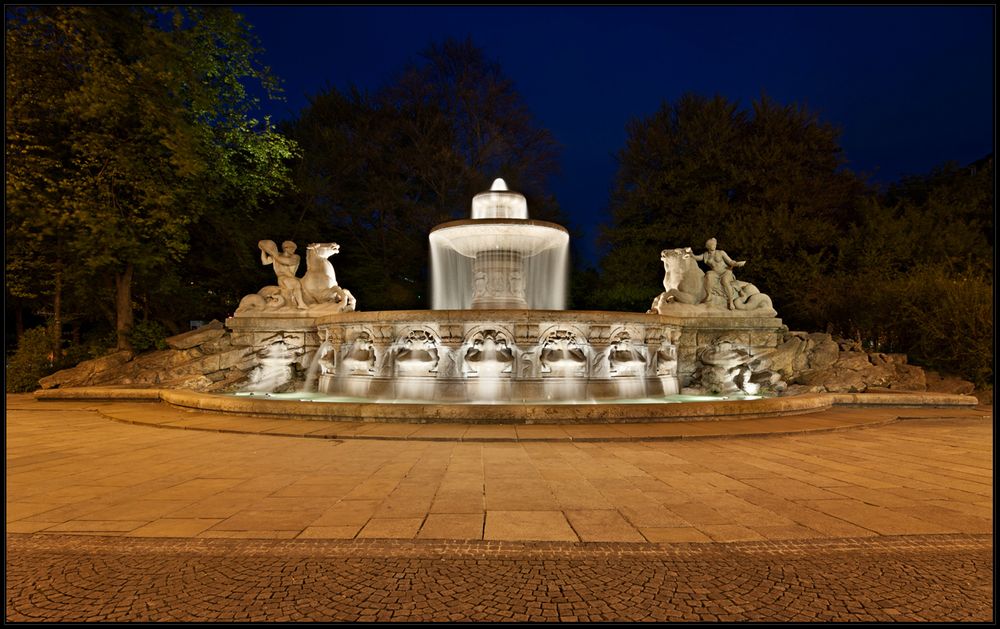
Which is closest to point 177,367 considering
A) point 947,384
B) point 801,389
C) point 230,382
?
Answer: point 230,382

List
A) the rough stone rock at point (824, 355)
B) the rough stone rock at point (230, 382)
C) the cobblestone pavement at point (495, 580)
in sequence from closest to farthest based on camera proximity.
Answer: the cobblestone pavement at point (495, 580) → the rough stone rock at point (230, 382) → the rough stone rock at point (824, 355)

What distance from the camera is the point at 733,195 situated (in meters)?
25.6

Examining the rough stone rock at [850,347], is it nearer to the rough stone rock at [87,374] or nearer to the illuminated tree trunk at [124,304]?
the rough stone rock at [87,374]

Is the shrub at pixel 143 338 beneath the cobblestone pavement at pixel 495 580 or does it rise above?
above

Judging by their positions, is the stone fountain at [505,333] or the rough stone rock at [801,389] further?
the rough stone rock at [801,389]

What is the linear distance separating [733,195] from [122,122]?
2552cm

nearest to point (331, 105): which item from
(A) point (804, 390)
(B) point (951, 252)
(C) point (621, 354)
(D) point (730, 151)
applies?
(D) point (730, 151)

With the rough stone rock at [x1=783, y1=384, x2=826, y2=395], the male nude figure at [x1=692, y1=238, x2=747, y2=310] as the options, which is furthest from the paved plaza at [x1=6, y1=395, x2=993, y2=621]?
the male nude figure at [x1=692, y1=238, x2=747, y2=310]

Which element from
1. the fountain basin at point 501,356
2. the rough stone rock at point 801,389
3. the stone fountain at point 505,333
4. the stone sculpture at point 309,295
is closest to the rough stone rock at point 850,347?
the stone fountain at point 505,333

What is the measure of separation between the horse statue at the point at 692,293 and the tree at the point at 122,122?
44.3 ft

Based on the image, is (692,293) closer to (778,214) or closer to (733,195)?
(778,214)

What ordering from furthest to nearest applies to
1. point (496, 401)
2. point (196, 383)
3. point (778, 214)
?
point (778, 214)
point (196, 383)
point (496, 401)

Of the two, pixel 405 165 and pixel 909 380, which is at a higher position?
pixel 405 165

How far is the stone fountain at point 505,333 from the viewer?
9.18 m
